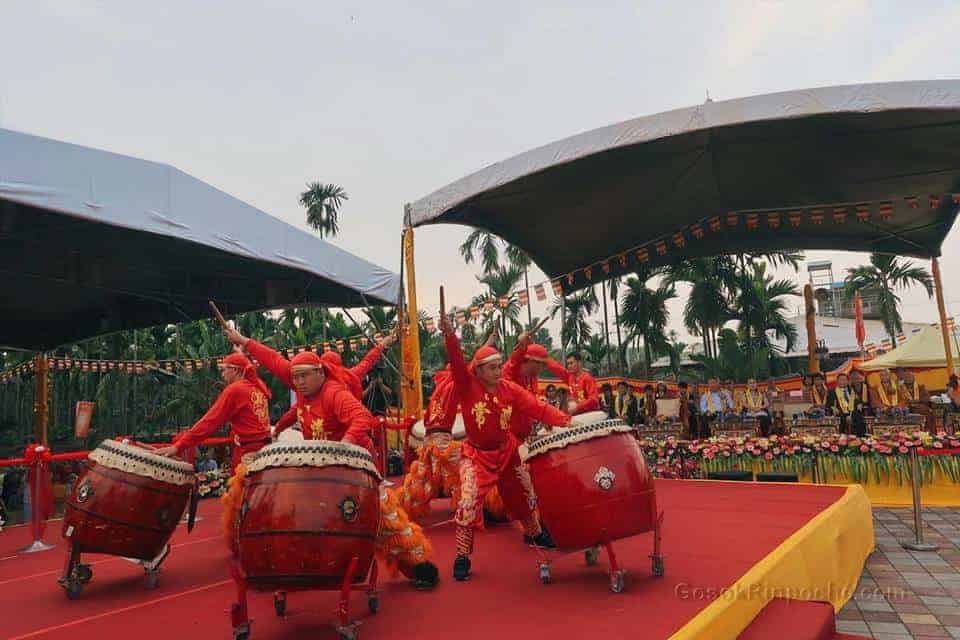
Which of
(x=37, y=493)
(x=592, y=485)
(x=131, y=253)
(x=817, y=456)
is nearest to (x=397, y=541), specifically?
(x=592, y=485)

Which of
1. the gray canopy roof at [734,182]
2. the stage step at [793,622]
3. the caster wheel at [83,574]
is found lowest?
the stage step at [793,622]

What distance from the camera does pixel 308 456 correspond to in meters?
2.90

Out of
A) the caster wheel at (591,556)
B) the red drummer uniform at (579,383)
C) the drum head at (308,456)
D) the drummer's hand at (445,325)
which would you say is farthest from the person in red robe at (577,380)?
the drum head at (308,456)

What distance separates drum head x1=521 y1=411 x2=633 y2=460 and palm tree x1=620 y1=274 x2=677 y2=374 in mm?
20512

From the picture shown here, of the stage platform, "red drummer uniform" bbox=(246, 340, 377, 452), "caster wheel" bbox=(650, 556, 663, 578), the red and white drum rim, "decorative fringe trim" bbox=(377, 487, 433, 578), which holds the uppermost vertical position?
"red drummer uniform" bbox=(246, 340, 377, 452)

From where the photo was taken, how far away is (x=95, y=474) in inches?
153

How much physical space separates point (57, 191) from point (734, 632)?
585 cm

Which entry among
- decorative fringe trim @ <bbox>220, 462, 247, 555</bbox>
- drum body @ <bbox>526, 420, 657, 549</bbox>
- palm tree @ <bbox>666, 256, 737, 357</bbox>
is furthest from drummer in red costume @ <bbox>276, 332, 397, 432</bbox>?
palm tree @ <bbox>666, 256, 737, 357</bbox>

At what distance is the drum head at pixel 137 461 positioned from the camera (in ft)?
12.7

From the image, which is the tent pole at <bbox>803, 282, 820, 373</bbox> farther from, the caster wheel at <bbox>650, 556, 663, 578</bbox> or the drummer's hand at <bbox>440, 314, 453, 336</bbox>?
the drummer's hand at <bbox>440, 314, 453, 336</bbox>

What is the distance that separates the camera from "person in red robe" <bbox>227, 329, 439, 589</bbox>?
3.64 metres

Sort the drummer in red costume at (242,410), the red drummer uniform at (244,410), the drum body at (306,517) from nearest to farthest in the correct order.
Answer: the drum body at (306,517), the drummer in red costume at (242,410), the red drummer uniform at (244,410)

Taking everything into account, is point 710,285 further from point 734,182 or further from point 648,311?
point 734,182

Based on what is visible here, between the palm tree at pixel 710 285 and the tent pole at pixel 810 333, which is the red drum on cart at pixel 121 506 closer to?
the tent pole at pixel 810 333
